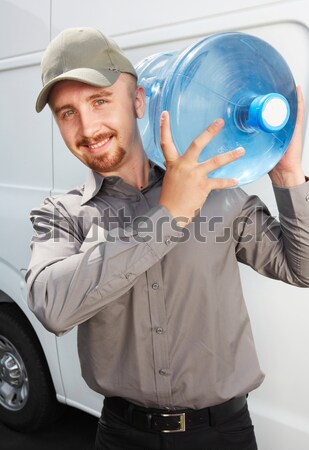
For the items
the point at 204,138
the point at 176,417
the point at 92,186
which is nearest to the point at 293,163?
the point at 204,138

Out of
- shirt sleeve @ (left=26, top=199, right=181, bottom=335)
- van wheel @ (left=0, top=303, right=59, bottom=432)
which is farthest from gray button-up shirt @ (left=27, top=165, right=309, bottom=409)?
van wheel @ (left=0, top=303, right=59, bottom=432)

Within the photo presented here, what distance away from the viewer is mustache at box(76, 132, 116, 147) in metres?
1.42

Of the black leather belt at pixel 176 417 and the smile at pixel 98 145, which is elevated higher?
the smile at pixel 98 145

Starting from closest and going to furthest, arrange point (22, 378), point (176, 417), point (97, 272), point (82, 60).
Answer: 1. point (97, 272)
2. point (82, 60)
3. point (176, 417)
4. point (22, 378)

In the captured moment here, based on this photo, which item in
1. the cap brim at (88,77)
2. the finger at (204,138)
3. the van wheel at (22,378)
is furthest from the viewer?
the van wheel at (22,378)

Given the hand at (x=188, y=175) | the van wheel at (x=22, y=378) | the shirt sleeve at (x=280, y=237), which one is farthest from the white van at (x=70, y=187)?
the hand at (x=188, y=175)

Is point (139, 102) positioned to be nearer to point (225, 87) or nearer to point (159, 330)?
point (225, 87)

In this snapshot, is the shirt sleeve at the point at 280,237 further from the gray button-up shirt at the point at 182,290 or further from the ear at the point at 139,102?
the ear at the point at 139,102

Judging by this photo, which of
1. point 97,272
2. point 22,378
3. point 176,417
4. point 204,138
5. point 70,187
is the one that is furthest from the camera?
point 22,378

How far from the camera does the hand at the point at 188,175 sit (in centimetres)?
118

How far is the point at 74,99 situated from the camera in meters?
1.43

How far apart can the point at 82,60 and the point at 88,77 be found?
7cm

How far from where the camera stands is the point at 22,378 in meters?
3.03

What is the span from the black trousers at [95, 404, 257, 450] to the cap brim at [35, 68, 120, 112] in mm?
940
